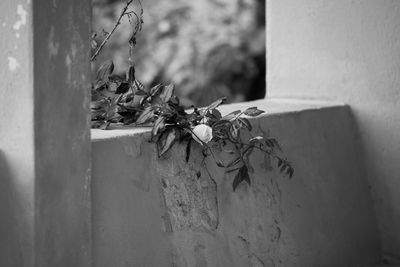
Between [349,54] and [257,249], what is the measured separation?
104 cm

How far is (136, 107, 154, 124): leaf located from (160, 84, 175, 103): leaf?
67mm

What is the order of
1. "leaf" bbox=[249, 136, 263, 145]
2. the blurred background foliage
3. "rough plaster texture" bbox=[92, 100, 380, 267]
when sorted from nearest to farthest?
"rough plaster texture" bbox=[92, 100, 380, 267]
"leaf" bbox=[249, 136, 263, 145]
the blurred background foliage

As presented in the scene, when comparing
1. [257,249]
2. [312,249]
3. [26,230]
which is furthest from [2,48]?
[312,249]

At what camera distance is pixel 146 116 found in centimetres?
260

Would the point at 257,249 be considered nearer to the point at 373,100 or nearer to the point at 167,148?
the point at 167,148

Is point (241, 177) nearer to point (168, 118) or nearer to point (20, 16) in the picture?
point (168, 118)

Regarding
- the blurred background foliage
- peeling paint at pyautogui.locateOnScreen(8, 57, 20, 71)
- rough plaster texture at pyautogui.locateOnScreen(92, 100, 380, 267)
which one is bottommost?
rough plaster texture at pyautogui.locateOnScreen(92, 100, 380, 267)

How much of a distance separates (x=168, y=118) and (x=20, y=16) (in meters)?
0.68

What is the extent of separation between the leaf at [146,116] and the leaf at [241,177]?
377 millimetres

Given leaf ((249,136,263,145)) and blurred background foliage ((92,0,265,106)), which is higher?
blurred background foliage ((92,0,265,106))

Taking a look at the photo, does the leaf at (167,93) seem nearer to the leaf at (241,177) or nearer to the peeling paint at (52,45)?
the leaf at (241,177)

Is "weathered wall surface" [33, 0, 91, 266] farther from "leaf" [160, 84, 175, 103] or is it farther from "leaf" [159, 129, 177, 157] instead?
"leaf" [160, 84, 175, 103]

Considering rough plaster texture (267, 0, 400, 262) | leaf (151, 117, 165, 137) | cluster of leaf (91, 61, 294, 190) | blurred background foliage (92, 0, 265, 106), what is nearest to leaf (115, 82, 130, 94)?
cluster of leaf (91, 61, 294, 190)

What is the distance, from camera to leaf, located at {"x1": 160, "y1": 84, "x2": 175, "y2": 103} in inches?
104
